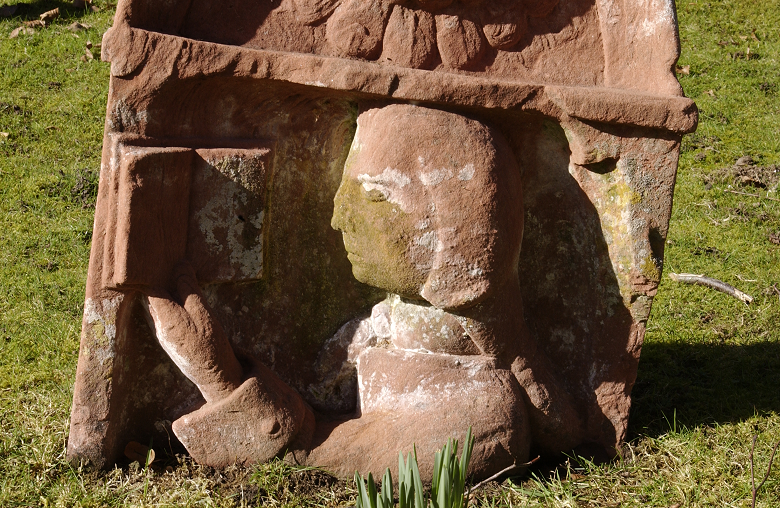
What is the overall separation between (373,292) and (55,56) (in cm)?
369

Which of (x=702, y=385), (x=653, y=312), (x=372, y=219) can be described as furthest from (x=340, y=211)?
(x=653, y=312)

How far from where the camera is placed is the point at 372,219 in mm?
2568

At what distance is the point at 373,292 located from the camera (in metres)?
2.97

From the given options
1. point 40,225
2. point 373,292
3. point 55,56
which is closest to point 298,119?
point 373,292

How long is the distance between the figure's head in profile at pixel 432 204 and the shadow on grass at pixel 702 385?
1040mm

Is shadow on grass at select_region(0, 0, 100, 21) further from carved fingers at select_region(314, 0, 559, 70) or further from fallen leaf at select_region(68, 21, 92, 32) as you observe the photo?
carved fingers at select_region(314, 0, 559, 70)

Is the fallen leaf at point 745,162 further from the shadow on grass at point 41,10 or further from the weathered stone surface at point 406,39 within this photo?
the shadow on grass at point 41,10

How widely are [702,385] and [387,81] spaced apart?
1972 mm

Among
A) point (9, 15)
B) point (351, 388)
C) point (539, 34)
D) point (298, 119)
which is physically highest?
point (9, 15)

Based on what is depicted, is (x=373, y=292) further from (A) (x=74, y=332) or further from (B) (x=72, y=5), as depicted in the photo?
(B) (x=72, y=5)

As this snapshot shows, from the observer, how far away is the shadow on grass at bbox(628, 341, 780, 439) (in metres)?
3.18

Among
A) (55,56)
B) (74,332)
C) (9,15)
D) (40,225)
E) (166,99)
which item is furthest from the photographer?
(9,15)

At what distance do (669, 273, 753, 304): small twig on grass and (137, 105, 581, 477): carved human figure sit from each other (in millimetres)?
1815

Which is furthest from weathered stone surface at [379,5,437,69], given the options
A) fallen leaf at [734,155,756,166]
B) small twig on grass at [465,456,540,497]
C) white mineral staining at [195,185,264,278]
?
fallen leaf at [734,155,756,166]
